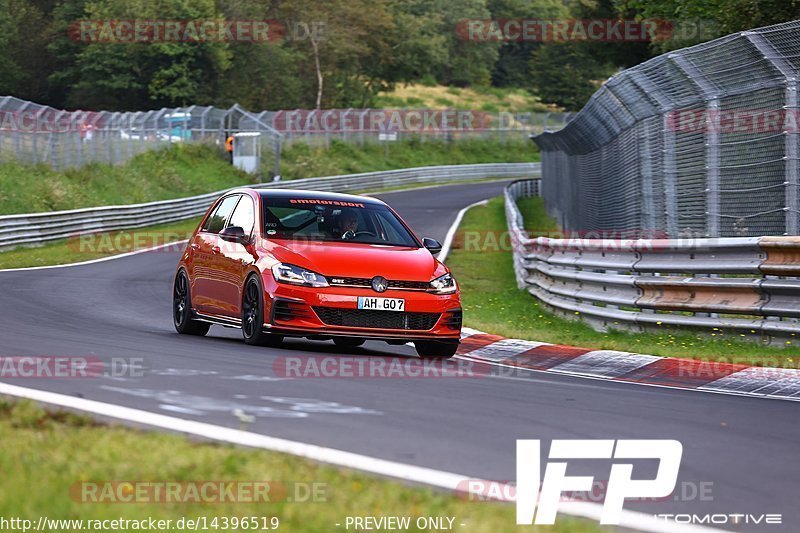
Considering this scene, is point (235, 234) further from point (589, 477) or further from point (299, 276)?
point (589, 477)

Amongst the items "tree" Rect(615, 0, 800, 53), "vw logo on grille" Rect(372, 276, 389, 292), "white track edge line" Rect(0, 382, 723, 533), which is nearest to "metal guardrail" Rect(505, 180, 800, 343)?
"vw logo on grille" Rect(372, 276, 389, 292)

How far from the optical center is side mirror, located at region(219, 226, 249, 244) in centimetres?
1217

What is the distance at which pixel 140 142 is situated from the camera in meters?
47.9

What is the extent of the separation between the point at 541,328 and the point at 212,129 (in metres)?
41.3

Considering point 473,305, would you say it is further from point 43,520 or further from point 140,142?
point 140,142

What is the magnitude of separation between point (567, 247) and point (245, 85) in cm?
6986

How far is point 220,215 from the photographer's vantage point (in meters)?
13.4

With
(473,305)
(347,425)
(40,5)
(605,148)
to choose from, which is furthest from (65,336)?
(40,5)

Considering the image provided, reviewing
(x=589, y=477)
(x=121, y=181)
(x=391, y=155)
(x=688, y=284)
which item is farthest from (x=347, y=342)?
(x=391, y=155)

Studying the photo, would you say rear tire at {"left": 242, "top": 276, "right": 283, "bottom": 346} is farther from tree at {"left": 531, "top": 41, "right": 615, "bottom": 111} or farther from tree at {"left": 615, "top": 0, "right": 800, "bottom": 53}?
tree at {"left": 531, "top": 41, "right": 615, "bottom": 111}

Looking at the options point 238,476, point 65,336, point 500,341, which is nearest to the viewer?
point 238,476

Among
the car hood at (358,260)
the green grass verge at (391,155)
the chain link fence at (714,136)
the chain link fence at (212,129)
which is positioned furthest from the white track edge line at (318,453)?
the green grass verge at (391,155)

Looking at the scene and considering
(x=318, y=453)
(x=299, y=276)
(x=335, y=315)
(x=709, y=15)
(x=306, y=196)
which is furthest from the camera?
(x=709, y=15)

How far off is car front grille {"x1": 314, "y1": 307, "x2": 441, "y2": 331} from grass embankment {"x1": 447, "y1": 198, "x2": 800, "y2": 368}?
5.74 feet
